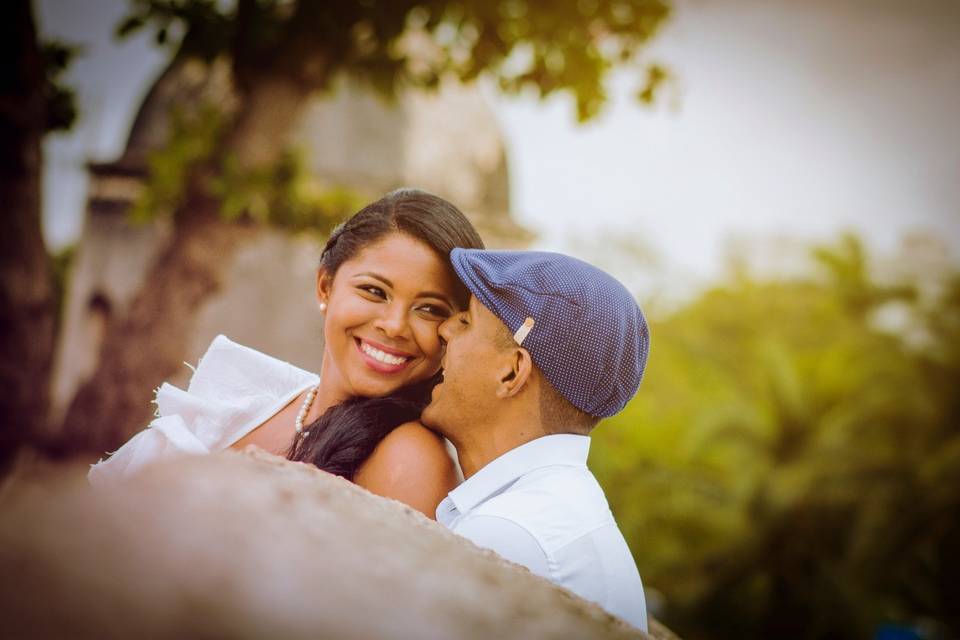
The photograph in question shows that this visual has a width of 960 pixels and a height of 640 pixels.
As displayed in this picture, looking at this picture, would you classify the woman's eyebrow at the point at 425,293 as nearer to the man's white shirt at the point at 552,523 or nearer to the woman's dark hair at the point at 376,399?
the woman's dark hair at the point at 376,399

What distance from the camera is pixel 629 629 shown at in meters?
1.76

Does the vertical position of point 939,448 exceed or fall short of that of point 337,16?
it falls short

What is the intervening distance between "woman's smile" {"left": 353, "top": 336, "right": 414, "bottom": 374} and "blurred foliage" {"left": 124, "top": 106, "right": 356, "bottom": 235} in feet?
12.3

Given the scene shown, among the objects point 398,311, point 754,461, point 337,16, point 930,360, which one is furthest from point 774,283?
point 398,311

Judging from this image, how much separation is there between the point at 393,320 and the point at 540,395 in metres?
0.53

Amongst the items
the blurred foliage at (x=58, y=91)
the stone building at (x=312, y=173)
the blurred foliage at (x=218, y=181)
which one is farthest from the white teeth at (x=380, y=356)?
the stone building at (x=312, y=173)

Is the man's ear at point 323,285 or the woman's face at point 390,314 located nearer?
the woman's face at point 390,314

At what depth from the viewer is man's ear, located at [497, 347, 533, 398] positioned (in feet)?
7.91

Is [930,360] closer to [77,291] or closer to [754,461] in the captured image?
[754,461]

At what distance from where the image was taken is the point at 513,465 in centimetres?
237

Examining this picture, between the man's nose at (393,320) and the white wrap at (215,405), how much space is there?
25.5 inches

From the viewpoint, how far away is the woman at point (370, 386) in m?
2.50

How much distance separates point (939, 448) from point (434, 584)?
17.5 metres

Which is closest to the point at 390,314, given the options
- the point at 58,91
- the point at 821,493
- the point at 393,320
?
the point at 393,320
